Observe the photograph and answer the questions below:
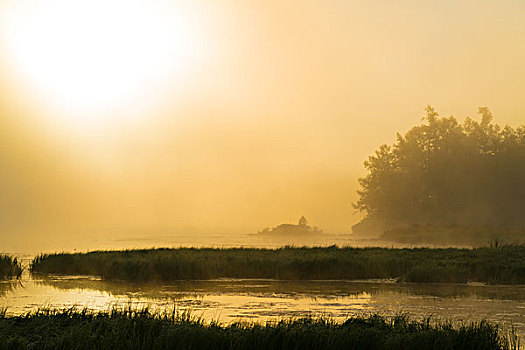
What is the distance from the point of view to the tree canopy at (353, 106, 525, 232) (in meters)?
63.7

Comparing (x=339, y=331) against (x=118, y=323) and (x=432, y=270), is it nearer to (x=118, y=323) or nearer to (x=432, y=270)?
(x=118, y=323)

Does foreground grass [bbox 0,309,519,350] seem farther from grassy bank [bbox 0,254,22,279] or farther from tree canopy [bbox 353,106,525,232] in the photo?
tree canopy [bbox 353,106,525,232]

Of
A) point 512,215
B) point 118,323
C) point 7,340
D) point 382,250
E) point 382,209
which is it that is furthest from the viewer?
point 382,209

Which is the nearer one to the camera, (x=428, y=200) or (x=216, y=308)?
(x=216, y=308)

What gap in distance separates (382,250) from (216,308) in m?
15.8

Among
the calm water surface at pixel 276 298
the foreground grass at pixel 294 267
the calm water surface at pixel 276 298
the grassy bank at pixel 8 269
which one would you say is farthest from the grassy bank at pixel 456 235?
the grassy bank at pixel 8 269

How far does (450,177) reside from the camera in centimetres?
6525

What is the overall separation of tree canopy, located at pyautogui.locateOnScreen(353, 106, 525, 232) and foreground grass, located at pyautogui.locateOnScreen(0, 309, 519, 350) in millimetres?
56360

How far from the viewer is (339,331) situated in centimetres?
997

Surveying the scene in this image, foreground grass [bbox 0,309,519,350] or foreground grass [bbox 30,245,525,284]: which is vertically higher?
foreground grass [bbox 30,245,525,284]

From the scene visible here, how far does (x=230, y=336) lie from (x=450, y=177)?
59245mm

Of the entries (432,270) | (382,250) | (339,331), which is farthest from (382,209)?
(339,331)

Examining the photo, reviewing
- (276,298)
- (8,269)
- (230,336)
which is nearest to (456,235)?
(276,298)

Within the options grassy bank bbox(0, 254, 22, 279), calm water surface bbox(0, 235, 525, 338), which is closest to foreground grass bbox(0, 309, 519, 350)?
calm water surface bbox(0, 235, 525, 338)
